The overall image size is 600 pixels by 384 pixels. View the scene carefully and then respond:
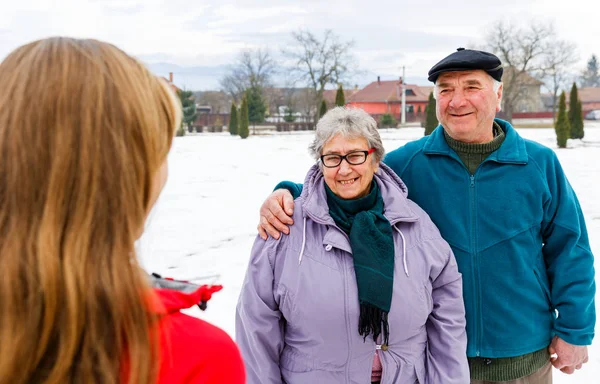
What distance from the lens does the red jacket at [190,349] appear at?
885mm

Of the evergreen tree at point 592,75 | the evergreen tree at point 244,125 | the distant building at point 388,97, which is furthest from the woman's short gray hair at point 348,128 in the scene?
the evergreen tree at point 592,75

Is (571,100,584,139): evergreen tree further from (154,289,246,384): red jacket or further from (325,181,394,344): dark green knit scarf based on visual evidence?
(154,289,246,384): red jacket

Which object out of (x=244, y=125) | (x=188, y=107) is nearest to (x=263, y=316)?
(x=244, y=125)

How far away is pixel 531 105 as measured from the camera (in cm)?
7081

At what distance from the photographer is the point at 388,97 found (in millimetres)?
67812

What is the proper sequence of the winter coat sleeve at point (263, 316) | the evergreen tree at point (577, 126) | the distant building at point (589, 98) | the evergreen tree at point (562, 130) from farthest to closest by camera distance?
the distant building at point (589, 98) → the evergreen tree at point (577, 126) → the evergreen tree at point (562, 130) → the winter coat sleeve at point (263, 316)

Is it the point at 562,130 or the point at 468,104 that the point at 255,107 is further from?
the point at 468,104

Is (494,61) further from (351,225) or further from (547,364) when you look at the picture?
(547,364)

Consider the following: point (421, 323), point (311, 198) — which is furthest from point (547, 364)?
point (311, 198)

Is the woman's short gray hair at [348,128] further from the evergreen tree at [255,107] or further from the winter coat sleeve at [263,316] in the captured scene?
the evergreen tree at [255,107]

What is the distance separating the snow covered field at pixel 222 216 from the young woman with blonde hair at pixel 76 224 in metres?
0.12

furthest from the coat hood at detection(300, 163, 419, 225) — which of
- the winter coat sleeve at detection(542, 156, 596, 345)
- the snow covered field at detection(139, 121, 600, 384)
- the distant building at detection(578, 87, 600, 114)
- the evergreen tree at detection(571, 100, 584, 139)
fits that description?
the distant building at detection(578, 87, 600, 114)

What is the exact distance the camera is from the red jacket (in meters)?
0.89

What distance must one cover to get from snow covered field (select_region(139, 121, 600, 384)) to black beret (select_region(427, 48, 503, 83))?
1550 mm
